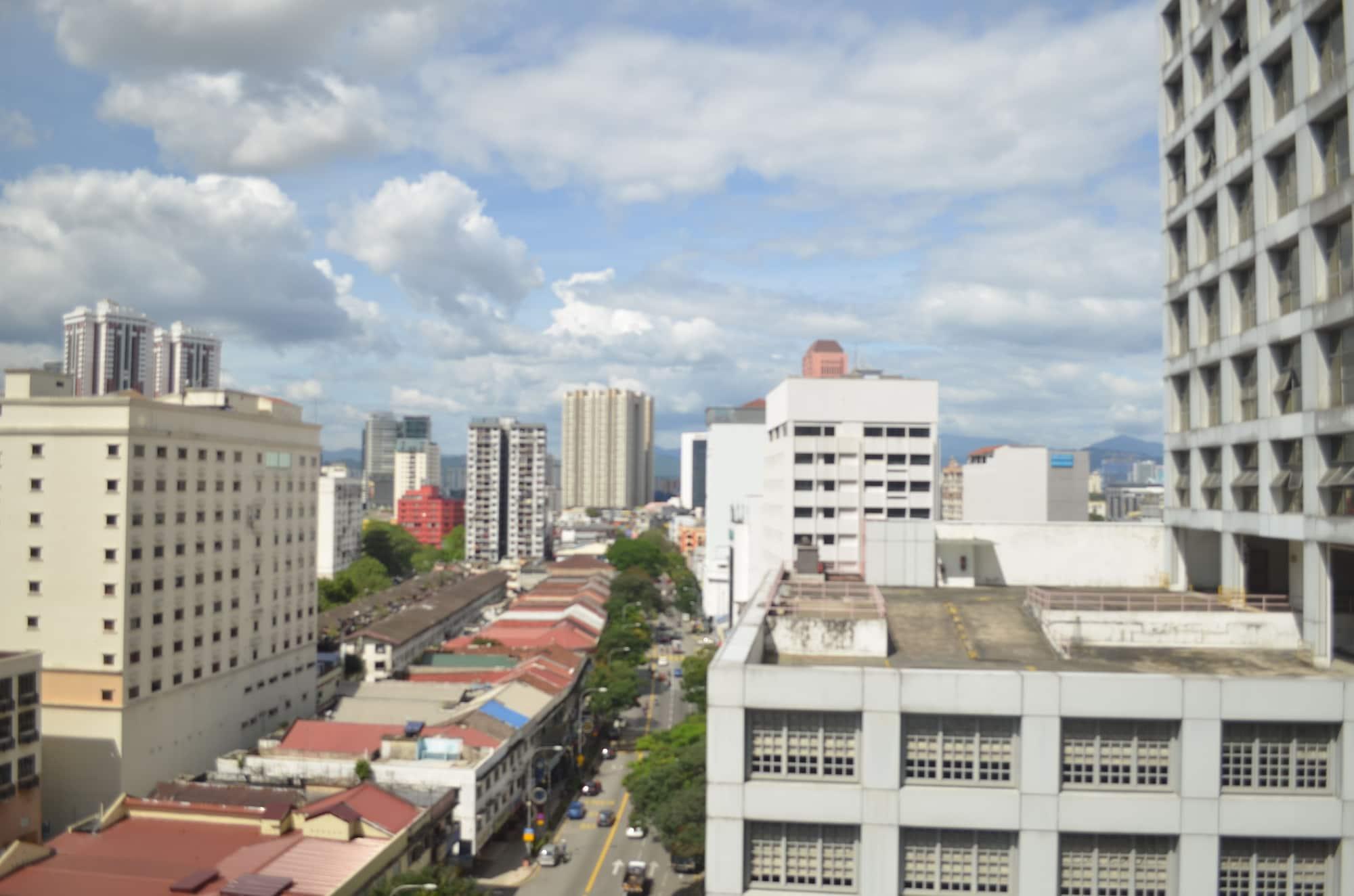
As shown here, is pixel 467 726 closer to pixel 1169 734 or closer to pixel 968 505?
pixel 1169 734

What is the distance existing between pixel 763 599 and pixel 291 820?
32.8 m

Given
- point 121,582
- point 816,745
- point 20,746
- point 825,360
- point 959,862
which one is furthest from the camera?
point 825,360

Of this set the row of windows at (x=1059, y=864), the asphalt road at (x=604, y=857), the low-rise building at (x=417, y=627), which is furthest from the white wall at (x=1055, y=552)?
the low-rise building at (x=417, y=627)

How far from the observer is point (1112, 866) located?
2028cm

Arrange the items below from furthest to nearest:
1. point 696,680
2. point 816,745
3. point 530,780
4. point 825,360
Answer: point 825,360 < point 696,680 < point 530,780 < point 816,745

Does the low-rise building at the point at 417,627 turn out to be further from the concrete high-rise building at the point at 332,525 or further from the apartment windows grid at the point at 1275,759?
the apartment windows grid at the point at 1275,759

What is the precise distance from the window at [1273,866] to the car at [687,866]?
44.2 m

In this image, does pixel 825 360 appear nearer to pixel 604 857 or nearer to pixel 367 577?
pixel 367 577

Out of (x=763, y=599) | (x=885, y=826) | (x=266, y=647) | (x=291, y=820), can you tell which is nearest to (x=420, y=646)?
(x=266, y=647)

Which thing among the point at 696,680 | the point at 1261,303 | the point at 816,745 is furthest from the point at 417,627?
A: the point at 1261,303

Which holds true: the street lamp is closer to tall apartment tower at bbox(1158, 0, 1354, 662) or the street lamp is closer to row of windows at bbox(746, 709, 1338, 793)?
tall apartment tower at bbox(1158, 0, 1354, 662)

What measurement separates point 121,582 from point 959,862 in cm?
5827

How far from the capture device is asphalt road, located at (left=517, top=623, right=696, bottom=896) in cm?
5859

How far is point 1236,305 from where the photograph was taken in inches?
1077
